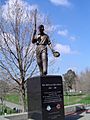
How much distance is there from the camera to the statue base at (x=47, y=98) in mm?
12172

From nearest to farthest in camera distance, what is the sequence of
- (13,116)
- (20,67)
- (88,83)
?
(13,116) → (20,67) → (88,83)

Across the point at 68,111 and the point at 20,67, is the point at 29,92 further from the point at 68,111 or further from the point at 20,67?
the point at 20,67

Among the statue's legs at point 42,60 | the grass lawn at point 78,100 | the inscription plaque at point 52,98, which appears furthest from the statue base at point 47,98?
the grass lawn at point 78,100

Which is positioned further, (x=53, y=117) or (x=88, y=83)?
(x=88, y=83)

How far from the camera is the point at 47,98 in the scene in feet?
40.3

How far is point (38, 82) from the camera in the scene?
1232cm

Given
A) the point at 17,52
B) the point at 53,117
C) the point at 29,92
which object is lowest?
the point at 53,117

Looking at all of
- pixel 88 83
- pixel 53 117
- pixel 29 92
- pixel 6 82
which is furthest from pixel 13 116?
pixel 88 83

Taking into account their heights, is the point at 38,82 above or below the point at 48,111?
above

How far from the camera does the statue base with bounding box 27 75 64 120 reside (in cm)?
1217

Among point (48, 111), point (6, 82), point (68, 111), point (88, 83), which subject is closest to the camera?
point (48, 111)

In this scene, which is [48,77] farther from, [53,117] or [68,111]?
[68,111]

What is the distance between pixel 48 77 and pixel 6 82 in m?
11.1

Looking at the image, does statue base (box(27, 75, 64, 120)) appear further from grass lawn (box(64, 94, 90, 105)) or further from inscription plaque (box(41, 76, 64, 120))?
grass lawn (box(64, 94, 90, 105))
